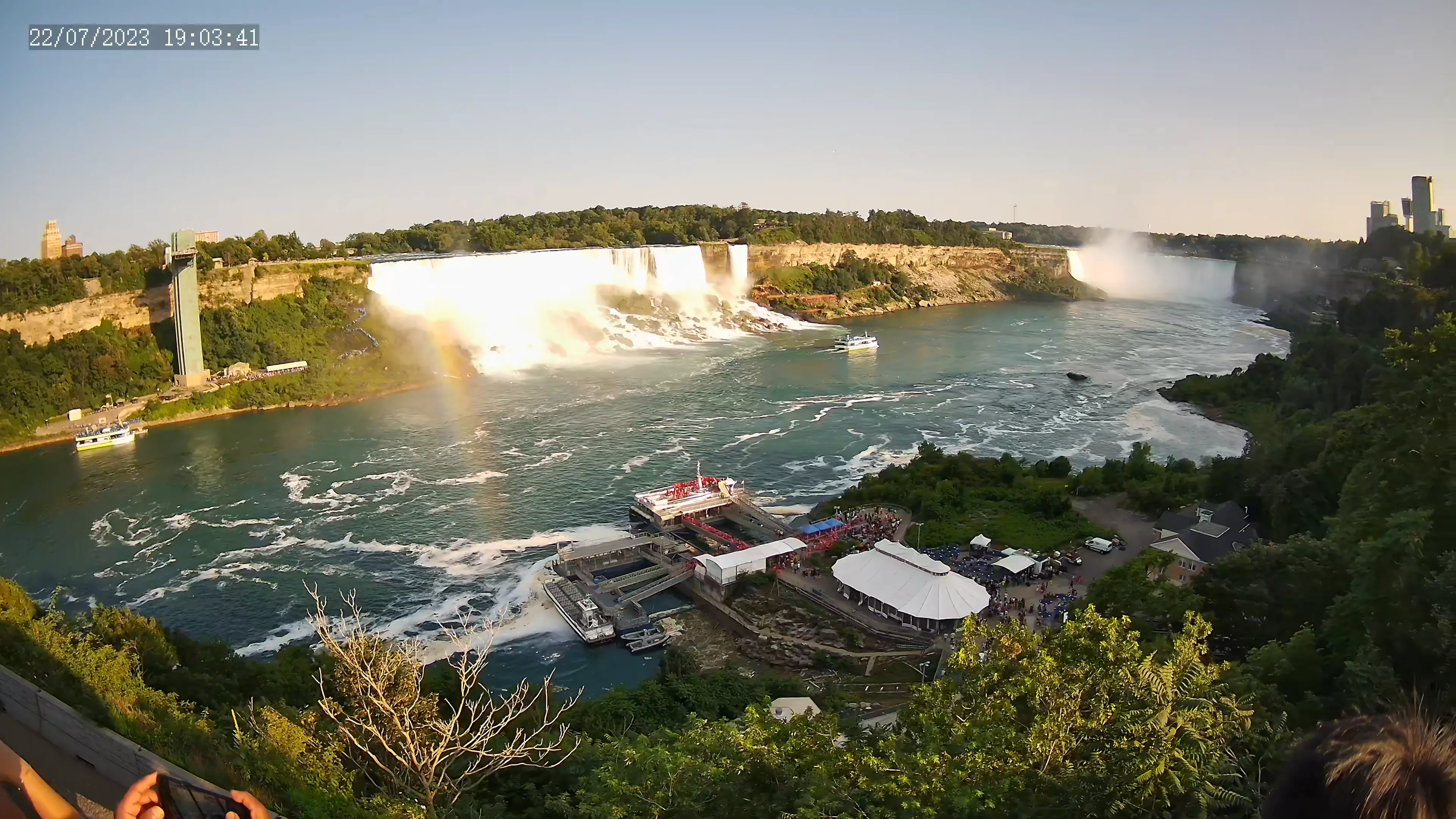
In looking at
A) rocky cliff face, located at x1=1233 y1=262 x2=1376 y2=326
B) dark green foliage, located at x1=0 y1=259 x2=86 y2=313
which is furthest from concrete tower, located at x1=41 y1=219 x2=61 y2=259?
rocky cliff face, located at x1=1233 y1=262 x2=1376 y2=326

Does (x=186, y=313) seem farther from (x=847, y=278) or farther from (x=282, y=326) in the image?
(x=847, y=278)

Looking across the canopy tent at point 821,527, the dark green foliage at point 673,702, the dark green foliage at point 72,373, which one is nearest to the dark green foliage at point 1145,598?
the dark green foliage at point 673,702

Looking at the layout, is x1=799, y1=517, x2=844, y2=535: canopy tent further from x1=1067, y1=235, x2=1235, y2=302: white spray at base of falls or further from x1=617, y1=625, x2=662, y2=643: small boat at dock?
x1=1067, y1=235, x2=1235, y2=302: white spray at base of falls

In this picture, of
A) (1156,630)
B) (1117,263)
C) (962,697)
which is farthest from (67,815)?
(1117,263)

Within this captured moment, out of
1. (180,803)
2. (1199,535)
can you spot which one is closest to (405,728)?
(180,803)

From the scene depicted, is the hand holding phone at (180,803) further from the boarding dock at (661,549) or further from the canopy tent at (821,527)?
the canopy tent at (821,527)
